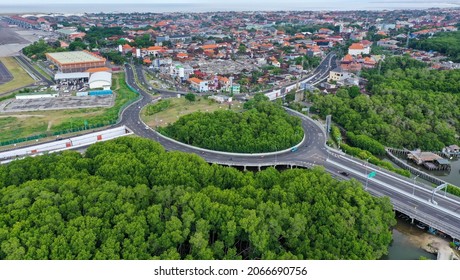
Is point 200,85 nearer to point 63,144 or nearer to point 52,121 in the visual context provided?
point 52,121

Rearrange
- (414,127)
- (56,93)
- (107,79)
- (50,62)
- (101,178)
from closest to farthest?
(101,178) < (414,127) < (56,93) < (107,79) < (50,62)

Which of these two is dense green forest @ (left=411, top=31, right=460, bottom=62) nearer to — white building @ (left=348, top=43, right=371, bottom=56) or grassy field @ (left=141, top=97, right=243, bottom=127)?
white building @ (left=348, top=43, right=371, bottom=56)

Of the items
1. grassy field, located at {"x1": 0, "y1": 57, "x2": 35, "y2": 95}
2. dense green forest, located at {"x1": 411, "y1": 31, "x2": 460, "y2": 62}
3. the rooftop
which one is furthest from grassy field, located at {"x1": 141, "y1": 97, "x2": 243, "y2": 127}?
dense green forest, located at {"x1": 411, "y1": 31, "x2": 460, "y2": 62}

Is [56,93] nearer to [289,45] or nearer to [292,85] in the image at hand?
[292,85]

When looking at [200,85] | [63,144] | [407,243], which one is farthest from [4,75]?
[407,243]

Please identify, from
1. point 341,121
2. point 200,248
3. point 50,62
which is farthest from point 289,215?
point 50,62
